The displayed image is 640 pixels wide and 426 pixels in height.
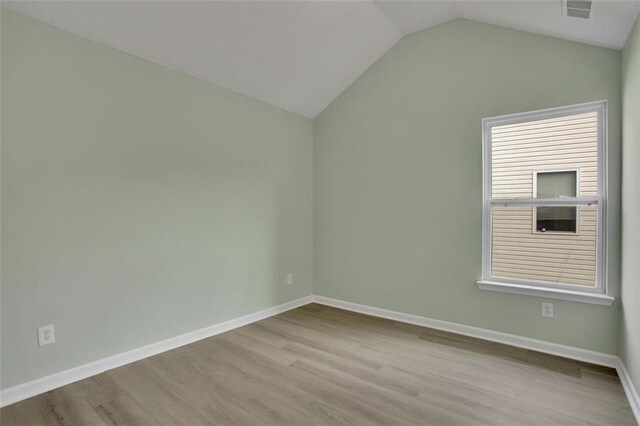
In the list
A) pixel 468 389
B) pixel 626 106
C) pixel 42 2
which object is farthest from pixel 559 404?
pixel 42 2

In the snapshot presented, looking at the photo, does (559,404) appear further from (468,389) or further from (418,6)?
(418,6)

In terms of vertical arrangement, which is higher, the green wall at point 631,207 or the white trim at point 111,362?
the green wall at point 631,207

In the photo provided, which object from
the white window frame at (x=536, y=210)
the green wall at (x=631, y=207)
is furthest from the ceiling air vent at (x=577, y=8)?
the white window frame at (x=536, y=210)

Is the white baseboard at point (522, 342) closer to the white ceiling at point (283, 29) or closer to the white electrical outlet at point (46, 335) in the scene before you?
the white ceiling at point (283, 29)

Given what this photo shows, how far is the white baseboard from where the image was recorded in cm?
214

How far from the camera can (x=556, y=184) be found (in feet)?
8.93

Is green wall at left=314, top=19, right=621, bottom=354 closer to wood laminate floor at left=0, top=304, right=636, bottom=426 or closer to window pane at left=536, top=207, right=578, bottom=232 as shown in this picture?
window pane at left=536, top=207, right=578, bottom=232

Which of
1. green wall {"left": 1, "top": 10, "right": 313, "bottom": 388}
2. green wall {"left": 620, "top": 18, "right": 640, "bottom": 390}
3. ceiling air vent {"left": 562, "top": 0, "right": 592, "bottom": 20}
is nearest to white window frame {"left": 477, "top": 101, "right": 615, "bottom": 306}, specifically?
green wall {"left": 620, "top": 18, "right": 640, "bottom": 390}

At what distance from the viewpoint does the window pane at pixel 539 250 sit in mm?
2596

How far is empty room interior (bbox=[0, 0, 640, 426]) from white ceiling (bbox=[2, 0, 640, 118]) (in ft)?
0.07

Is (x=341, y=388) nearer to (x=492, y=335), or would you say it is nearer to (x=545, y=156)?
(x=492, y=335)

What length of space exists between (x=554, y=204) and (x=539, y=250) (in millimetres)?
408

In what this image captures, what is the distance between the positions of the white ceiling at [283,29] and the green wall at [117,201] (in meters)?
0.15

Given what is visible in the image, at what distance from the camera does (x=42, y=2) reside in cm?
204
